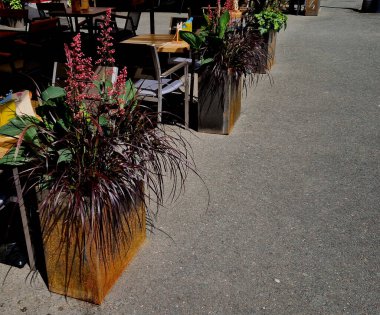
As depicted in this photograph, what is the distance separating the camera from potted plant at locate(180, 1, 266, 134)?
17.7 ft

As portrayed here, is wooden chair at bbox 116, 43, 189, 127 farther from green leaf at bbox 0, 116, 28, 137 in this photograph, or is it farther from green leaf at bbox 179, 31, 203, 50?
green leaf at bbox 0, 116, 28, 137

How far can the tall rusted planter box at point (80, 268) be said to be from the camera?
277 centimetres

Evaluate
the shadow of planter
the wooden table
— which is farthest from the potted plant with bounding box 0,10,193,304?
the shadow of planter

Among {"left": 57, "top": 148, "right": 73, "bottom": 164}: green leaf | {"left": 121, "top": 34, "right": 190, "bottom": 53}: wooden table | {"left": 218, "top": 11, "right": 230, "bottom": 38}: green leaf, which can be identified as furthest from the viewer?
{"left": 121, "top": 34, "right": 190, "bottom": 53}: wooden table

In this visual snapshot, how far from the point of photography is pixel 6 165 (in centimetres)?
267

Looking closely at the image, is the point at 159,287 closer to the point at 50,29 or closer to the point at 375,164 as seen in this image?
the point at 375,164

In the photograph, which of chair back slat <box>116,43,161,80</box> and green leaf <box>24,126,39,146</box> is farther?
chair back slat <box>116,43,161,80</box>

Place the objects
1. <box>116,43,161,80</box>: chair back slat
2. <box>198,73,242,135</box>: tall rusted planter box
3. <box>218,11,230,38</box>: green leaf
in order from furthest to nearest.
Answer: <box>198,73,242,135</box>: tall rusted planter box
<box>218,11,230,38</box>: green leaf
<box>116,43,161,80</box>: chair back slat

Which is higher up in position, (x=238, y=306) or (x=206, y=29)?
(x=206, y=29)

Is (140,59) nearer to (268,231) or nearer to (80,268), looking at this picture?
(268,231)

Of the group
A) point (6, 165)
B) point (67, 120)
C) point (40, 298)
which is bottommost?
point (40, 298)

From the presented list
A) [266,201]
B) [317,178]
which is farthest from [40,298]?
[317,178]

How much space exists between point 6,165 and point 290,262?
2063 millimetres

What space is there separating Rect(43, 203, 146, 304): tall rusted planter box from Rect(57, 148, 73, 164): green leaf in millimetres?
411
